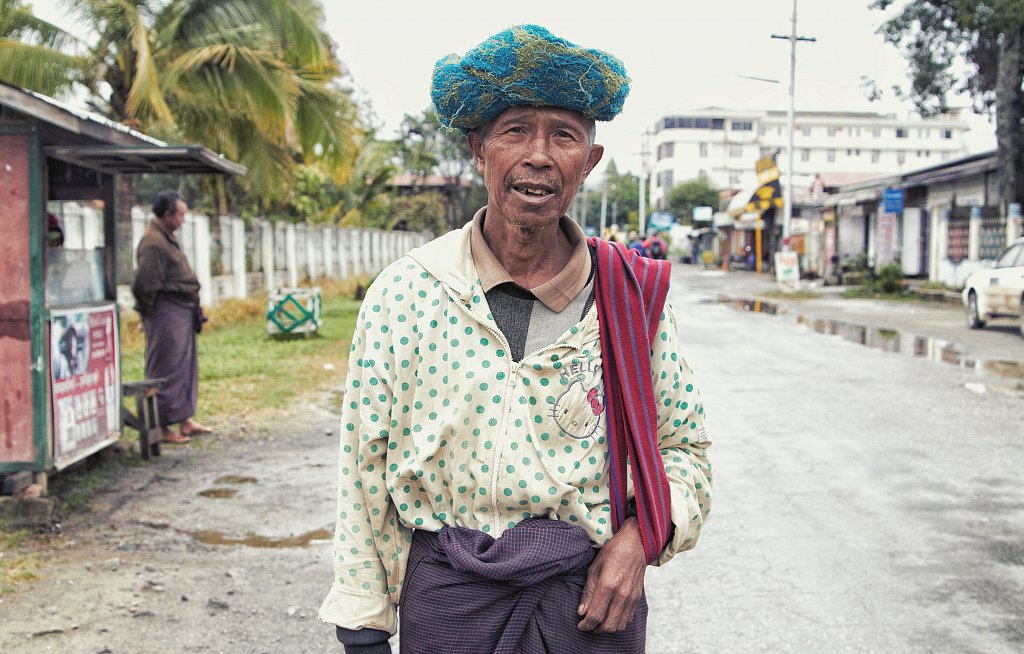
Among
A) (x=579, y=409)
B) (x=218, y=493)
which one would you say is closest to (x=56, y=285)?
(x=218, y=493)

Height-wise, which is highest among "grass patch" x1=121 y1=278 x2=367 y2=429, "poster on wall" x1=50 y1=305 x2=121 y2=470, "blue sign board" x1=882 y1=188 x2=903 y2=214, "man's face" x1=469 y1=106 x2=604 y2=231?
"blue sign board" x1=882 y1=188 x2=903 y2=214

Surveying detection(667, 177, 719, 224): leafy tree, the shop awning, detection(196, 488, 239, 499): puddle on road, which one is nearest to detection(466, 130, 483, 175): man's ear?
the shop awning

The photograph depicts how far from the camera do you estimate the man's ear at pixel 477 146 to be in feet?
6.72

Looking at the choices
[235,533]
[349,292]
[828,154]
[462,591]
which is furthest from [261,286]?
[828,154]

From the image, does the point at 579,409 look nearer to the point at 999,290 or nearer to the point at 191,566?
the point at 191,566

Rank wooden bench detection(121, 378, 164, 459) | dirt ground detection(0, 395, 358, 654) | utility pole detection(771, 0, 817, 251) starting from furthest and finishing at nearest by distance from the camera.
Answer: utility pole detection(771, 0, 817, 251), wooden bench detection(121, 378, 164, 459), dirt ground detection(0, 395, 358, 654)

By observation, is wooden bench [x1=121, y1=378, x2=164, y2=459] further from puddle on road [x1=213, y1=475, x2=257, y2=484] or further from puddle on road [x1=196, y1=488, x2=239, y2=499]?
puddle on road [x1=196, y1=488, x2=239, y2=499]

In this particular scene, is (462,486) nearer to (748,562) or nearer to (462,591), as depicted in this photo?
(462,591)

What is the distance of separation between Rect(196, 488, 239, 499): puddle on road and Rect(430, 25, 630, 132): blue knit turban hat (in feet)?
15.9

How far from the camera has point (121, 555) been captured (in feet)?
16.6

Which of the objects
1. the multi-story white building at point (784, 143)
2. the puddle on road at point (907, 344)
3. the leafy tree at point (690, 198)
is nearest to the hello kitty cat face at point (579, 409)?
the puddle on road at point (907, 344)

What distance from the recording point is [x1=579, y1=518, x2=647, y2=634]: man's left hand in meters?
1.86

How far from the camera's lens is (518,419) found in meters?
1.84

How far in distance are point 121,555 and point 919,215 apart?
2973 cm
